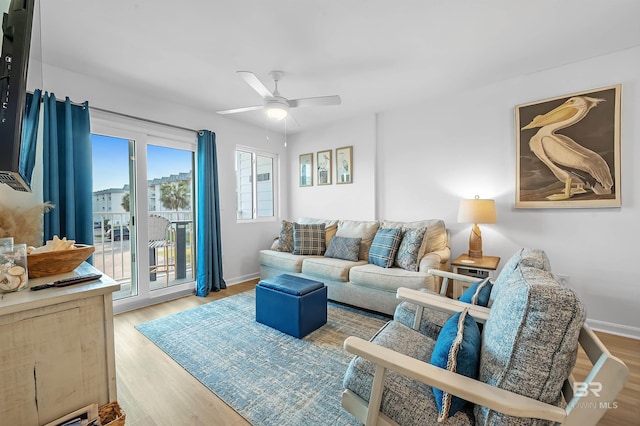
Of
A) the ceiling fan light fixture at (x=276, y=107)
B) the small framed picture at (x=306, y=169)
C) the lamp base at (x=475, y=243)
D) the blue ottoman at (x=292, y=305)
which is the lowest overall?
the blue ottoman at (x=292, y=305)

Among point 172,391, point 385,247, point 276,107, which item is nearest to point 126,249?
point 172,391

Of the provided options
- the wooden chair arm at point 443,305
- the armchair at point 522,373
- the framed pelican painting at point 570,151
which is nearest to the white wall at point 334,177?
the framed pelican painting at point 570,151

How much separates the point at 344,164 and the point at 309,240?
4.57ft

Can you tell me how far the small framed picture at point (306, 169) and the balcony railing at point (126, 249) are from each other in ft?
6.43

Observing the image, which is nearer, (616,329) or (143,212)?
(616,329)

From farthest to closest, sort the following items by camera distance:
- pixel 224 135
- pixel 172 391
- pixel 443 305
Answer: pixel 224 135 < pixel 172 391 < pixel 443 305

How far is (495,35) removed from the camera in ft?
7.16

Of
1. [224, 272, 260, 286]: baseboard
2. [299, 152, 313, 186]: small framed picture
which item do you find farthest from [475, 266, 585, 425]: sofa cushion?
[299, 152, 313, 186]: small framed picture

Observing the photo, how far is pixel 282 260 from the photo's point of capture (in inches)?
147

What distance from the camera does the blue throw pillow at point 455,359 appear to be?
3.24ft

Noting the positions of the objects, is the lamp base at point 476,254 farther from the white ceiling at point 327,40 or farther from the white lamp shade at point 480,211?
the white ceiling at point 327,40

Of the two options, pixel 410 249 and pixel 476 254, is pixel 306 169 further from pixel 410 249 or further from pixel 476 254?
pixel 476 254

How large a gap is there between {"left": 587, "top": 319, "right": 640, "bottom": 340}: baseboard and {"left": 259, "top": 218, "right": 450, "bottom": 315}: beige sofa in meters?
1.39

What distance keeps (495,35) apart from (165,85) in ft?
10.6
